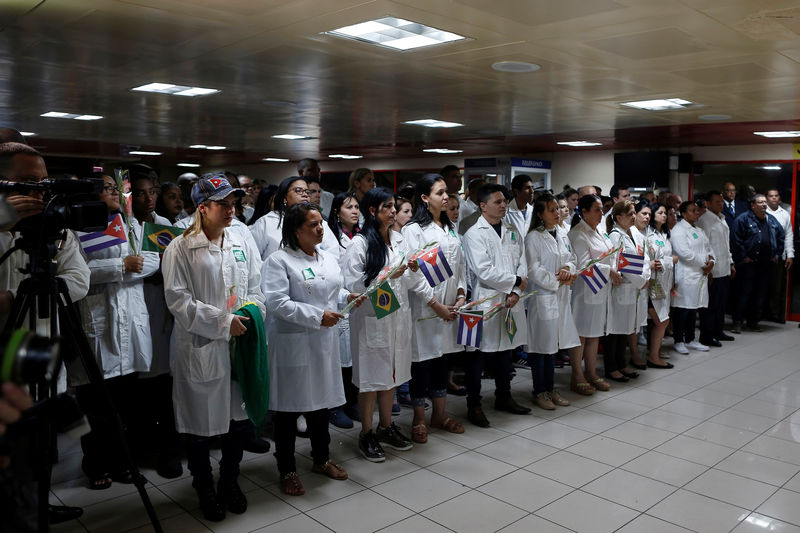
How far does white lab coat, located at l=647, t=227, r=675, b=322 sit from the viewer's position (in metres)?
6.66

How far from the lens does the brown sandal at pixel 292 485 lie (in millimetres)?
3668

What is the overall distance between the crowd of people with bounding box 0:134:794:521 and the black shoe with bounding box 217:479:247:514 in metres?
0.01

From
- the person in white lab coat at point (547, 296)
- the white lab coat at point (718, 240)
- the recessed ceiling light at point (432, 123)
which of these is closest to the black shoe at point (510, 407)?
the person in white lab coat at point (547, 296)

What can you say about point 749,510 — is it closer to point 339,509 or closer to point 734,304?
point 339,509

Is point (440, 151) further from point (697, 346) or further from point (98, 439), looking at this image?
point (98, 439)

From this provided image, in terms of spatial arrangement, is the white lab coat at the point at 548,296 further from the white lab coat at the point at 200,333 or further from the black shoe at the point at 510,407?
the white lab coat at the point at 200,333

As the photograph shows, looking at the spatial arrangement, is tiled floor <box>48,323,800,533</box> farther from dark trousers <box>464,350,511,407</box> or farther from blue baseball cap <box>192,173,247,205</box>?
blue baseball cap <box>192,173,247,205</box>

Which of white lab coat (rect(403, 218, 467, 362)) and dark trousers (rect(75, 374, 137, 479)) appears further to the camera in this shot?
white lab coat (rect(403, 218, 467, 362))

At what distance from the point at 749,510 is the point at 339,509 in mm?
2292

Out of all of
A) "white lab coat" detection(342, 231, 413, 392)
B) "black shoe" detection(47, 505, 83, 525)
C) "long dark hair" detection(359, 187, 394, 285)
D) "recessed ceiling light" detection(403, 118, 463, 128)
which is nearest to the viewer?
"black shoe" detection(47, 505, 83, 525)

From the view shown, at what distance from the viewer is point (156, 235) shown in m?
3.73

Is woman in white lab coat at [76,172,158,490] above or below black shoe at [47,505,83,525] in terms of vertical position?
above

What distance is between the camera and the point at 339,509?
3.53m

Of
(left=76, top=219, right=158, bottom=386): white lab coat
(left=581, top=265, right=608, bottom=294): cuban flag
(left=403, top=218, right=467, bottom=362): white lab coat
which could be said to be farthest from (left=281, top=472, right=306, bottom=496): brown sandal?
(left=581, top=265, right=608, bottom=294): cuban flag
